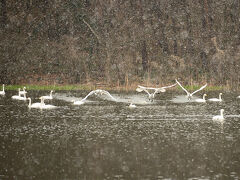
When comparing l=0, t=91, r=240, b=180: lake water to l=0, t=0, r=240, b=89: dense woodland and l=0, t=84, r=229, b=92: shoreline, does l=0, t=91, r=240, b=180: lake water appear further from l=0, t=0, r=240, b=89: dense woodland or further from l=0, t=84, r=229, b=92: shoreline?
l=0, t=0, r=240, b=89: dense woodland

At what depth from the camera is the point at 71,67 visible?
49.0 metres

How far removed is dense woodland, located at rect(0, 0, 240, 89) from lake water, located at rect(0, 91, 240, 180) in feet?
48.6

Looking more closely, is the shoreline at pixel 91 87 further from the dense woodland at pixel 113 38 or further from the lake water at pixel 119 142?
the lake water at pixel 119 142

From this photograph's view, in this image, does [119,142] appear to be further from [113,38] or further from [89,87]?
[113,38]

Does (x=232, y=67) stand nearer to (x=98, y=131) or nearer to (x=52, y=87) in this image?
(x=52, y=87)

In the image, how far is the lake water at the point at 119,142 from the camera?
47.8 ft

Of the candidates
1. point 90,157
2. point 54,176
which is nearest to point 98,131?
point 90,157

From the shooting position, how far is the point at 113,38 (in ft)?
163

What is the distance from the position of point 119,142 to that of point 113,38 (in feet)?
101

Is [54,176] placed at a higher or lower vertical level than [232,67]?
lower

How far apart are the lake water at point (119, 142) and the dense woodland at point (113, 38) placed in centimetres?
1482

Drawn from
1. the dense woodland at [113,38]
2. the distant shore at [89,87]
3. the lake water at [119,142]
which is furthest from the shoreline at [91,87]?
the lake water at [119,142]

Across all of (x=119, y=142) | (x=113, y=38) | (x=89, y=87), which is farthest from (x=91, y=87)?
(x=119, y=142)

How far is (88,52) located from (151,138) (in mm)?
31131
